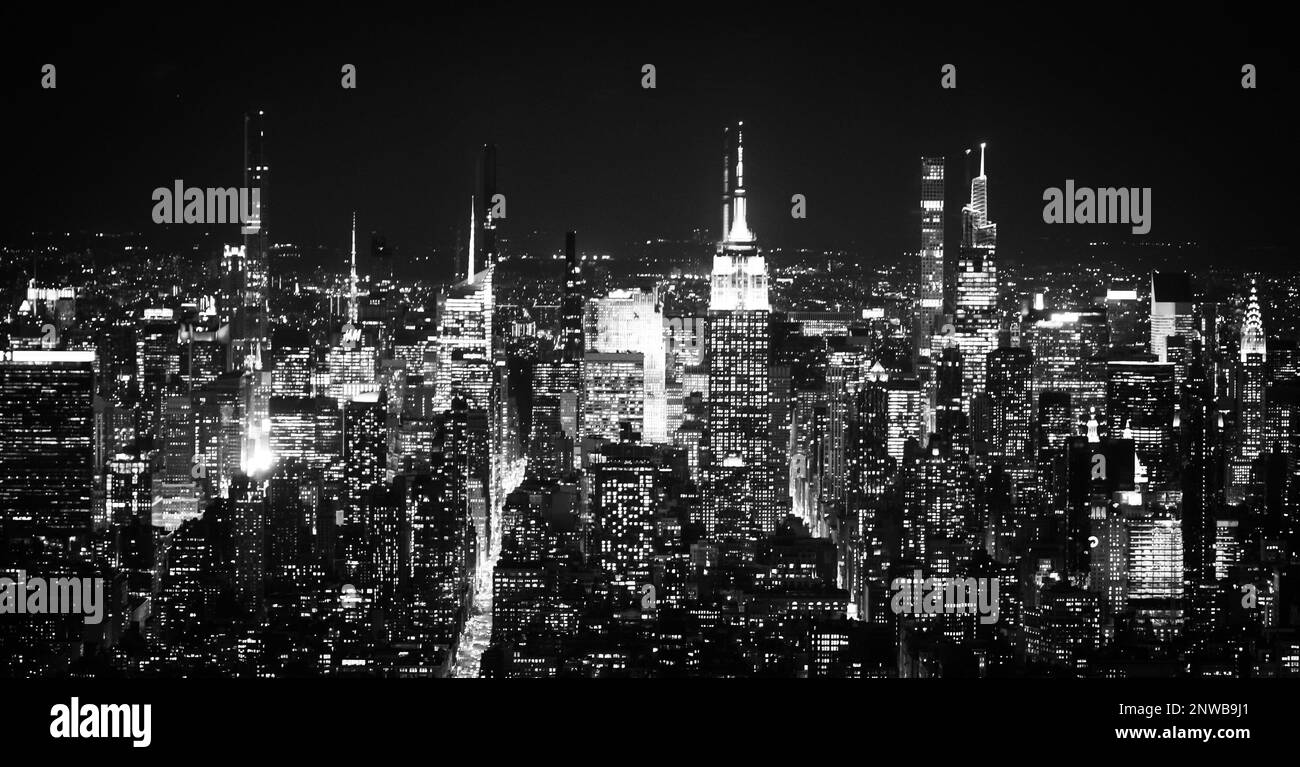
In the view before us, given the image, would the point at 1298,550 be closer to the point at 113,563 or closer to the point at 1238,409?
the point at 1238,409

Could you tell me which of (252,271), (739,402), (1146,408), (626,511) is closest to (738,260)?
(626,511)

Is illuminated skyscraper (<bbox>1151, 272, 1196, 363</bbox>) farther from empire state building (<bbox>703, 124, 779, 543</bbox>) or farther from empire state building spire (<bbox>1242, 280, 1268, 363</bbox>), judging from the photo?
empire state building (<bbox>703, 124, 779, 543</bbox>)

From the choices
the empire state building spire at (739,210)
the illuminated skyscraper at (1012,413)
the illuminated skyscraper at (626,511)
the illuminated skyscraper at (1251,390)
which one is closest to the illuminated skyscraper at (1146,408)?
the illuminated skyscraper at (1251,390)

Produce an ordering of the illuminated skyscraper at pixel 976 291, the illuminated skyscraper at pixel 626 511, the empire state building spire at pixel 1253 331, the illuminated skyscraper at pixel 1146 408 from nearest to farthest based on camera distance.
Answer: the illuminated skyscraper at pixel 976 291 → the empire state building spire at pixel 1253 331 → the illuminated skyscraper at pixel 1146 408 → the illuminated skyscraper at pixel 626 511

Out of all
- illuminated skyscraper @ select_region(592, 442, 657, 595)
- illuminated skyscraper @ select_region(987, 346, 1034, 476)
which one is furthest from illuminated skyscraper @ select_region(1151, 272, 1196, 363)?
illuminated skyscraper @ select_region(592, 442, 657, 595)

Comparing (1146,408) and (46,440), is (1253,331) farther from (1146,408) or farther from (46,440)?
(46,440)

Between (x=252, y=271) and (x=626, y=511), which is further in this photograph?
(x=626, y=511)

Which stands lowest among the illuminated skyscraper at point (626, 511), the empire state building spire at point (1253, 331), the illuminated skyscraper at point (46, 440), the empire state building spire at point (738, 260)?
the illuminated skyscraper at point (626, 511)

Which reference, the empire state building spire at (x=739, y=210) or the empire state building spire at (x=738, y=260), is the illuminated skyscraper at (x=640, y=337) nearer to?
the empire state building spire at (x=738, y=260)

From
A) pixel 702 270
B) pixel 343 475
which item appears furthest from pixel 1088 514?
pixel 343 475
